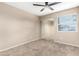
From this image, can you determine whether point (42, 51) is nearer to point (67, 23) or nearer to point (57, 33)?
point (57, 33)

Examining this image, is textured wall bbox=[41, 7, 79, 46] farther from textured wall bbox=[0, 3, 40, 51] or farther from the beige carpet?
textured wall bbox=[0, 3, 40, 51]

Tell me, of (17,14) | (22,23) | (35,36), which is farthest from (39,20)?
(17,14)

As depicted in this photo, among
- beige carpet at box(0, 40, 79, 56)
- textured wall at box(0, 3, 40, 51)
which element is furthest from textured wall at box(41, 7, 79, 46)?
textured wall at box(0, 3, 40, 51)

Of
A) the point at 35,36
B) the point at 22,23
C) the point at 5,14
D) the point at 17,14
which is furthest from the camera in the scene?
the point at 35,36

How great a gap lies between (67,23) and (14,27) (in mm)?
2862

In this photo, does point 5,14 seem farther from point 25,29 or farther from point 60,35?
point 60,35

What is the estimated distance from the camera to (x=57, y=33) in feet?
16.6

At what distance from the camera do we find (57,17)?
503 centimetres

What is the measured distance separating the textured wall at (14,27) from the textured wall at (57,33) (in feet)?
3.22

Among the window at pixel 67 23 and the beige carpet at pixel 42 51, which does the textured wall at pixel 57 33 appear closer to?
the window at pixel 67 23

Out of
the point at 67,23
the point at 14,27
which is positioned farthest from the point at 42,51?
the point at 67,23

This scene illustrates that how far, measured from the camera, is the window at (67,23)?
13.9ft

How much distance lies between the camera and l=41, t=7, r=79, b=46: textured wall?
4167mm

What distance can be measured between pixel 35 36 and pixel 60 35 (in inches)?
75.4
